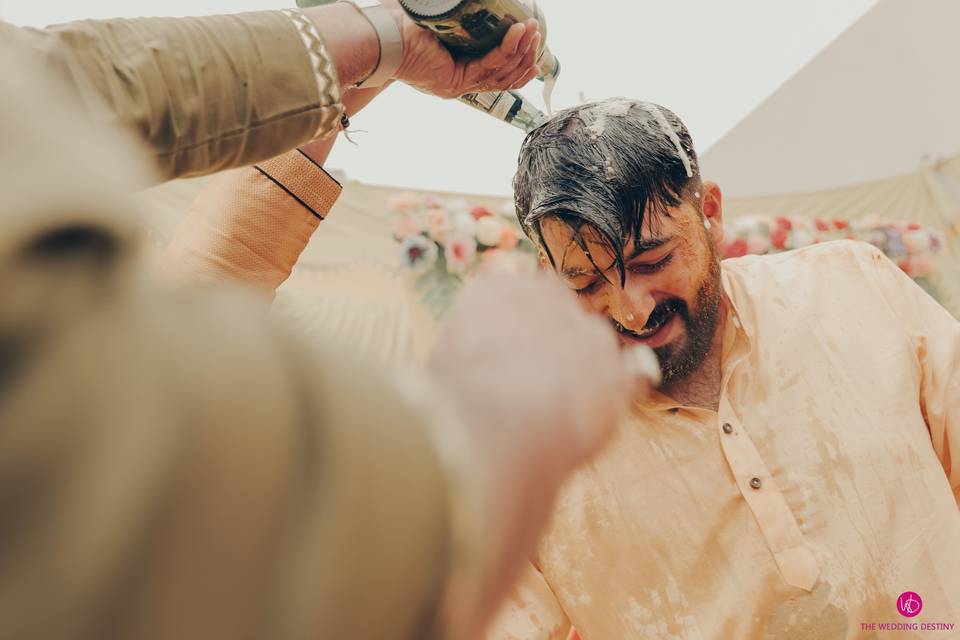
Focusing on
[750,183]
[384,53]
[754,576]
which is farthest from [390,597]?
[750,183]

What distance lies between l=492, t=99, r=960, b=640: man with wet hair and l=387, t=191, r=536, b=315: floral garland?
77.1 inches

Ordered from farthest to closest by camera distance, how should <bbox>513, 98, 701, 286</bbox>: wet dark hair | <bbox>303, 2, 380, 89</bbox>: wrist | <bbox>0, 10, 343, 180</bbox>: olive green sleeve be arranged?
<bbox>513, 98, 701, 286</bbox>: wet dark hair, <bbox>303, 2, 380, 89</bbox>: wrist, <bbox>0, 10, 343, 180</bbox>: olive green sleeve

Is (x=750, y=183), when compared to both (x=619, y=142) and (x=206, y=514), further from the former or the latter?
(x=206, y=514)

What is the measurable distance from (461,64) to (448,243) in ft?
7.80

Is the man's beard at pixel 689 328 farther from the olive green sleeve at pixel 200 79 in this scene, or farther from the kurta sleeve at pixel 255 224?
the olive green sleeve at pixel 200 79

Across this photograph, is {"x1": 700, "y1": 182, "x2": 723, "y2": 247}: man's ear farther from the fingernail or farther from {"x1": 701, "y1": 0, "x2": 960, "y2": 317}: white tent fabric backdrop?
{"x1": 701, "y1": 0, "x2": 960, "y2": 317}: white tent fabric backdrop

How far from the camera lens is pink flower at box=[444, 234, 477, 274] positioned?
355 cm

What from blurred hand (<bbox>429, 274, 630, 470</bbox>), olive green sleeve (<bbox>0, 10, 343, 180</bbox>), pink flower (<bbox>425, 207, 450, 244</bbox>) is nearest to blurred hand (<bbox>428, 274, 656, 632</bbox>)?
blurred hand (<bbox>429, 274, 630, 470</bbox>)

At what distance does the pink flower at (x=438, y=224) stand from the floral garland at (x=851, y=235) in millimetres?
1658

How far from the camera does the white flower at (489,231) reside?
358 centimetres

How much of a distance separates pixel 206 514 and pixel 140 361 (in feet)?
0.21

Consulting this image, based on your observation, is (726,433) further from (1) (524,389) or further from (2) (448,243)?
(2) (448,243)

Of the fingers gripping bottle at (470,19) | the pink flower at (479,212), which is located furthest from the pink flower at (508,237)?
the fingers gripping bottle at (470,19)

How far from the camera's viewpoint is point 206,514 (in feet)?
0.95
